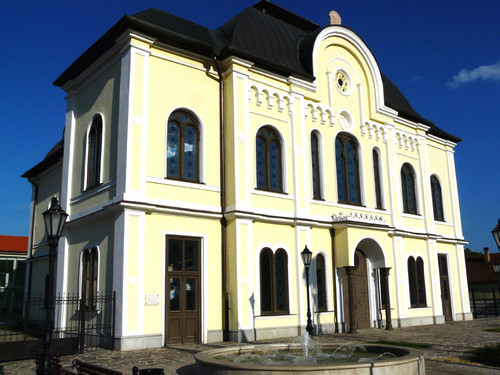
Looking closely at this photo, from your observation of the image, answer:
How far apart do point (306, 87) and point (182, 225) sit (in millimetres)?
7649

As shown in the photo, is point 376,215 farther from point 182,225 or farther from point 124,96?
point 124,96

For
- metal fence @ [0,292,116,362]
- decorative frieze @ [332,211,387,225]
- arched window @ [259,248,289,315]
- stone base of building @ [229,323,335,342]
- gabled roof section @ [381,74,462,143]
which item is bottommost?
stone base of building @ [229,323,335,342]

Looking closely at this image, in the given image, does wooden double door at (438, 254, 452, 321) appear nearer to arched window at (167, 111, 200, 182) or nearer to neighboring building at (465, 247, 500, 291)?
neighboring building at (465, 247, 500, 291)

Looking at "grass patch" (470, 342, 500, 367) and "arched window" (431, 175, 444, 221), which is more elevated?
"arched window" (431, 175, 444, 221)

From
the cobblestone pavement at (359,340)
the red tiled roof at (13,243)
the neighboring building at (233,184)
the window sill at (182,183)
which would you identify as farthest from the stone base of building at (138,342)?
the red tiled roof at (13,243)

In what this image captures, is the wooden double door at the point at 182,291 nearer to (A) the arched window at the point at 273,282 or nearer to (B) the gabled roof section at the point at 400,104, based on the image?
(A) the arched window at the point at 273,282

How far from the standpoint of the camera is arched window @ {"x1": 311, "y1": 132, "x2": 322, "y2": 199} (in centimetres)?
1866

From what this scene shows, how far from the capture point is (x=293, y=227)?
17375 millimetres

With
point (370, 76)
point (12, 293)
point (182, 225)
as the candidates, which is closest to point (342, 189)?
point (370, 76)

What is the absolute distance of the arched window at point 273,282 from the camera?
1617 centimetres

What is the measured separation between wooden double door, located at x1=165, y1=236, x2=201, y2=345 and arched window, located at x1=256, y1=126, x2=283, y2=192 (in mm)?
3532

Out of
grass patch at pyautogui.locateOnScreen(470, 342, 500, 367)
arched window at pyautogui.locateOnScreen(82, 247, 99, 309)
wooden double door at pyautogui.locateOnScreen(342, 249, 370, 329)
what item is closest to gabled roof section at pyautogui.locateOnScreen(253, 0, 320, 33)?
wooden double door at pyautogui.locateOnScreen(342, 249, 370, 329)

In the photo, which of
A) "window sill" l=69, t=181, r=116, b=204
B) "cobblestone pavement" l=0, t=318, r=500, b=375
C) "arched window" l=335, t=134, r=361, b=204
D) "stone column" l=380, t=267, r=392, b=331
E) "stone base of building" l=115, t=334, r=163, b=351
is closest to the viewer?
"cobblestone pavement" l=0, t=318, r=500, b=375

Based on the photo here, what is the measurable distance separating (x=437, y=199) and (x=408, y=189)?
342 centimetres
